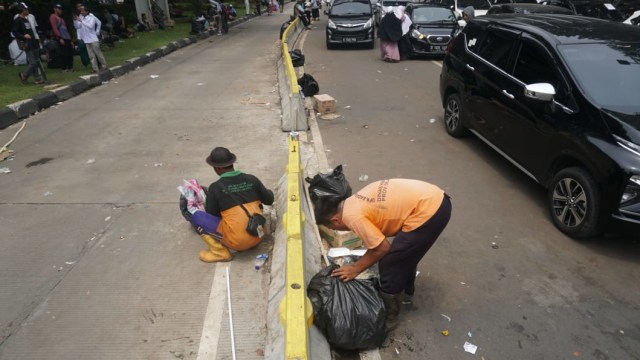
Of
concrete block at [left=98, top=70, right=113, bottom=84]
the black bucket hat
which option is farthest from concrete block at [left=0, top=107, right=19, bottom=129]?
the black bucket hat

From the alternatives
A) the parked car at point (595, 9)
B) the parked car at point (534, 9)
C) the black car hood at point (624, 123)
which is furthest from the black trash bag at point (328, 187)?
the parked car at point (595, 9)

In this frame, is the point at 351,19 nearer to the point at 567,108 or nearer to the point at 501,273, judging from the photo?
the point at 567,108

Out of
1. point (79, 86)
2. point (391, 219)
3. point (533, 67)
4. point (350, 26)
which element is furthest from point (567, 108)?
point (350, 26)

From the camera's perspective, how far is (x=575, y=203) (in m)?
4.27

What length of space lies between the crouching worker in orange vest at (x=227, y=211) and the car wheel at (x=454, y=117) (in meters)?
3.99

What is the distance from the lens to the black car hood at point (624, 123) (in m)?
3.88

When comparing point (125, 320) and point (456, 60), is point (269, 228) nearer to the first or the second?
point (125, 320)

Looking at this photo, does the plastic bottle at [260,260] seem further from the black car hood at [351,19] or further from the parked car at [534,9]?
the black car hood at [351,19]

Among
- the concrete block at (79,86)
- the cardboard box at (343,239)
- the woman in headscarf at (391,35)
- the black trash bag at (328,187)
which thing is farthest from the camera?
the woman in headscarf at (391,35)

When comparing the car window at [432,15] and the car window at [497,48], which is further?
the car window at [432,15]

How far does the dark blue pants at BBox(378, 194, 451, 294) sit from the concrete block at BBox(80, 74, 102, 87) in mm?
11159

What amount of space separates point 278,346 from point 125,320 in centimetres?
142

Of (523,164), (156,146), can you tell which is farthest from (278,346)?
(156,146)

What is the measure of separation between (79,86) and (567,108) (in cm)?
1104
